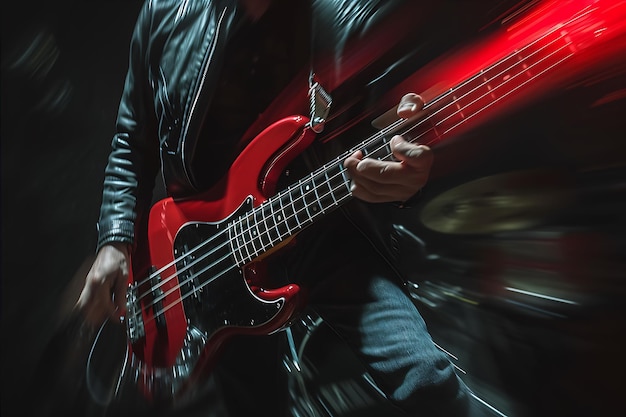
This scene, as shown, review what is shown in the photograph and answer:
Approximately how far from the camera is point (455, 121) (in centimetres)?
60

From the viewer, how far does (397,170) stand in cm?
64

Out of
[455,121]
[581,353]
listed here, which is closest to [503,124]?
[455,121]

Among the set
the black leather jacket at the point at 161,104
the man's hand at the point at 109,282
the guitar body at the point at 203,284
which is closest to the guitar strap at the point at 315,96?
the guitar body at the point at 203,284

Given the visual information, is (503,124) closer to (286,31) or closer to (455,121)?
(455,121)

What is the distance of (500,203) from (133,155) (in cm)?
61

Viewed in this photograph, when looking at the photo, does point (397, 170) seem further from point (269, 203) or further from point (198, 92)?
point (198, 92)

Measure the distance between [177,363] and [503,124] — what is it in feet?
1.89

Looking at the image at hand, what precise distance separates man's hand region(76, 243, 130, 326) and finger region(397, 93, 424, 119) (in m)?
0.55

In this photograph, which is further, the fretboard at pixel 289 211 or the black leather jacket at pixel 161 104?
the black leather jacket at pixel 161 104

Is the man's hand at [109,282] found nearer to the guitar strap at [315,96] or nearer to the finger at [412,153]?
the guitar strap at [315,96]

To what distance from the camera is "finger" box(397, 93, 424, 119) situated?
2.06 ft

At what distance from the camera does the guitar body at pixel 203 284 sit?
0.77 metres

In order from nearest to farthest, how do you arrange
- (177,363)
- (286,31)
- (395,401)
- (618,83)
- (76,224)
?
(618,83) → (395,401) → (286,31) → (177,363) → (76,224)

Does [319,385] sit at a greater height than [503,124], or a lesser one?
lesser
